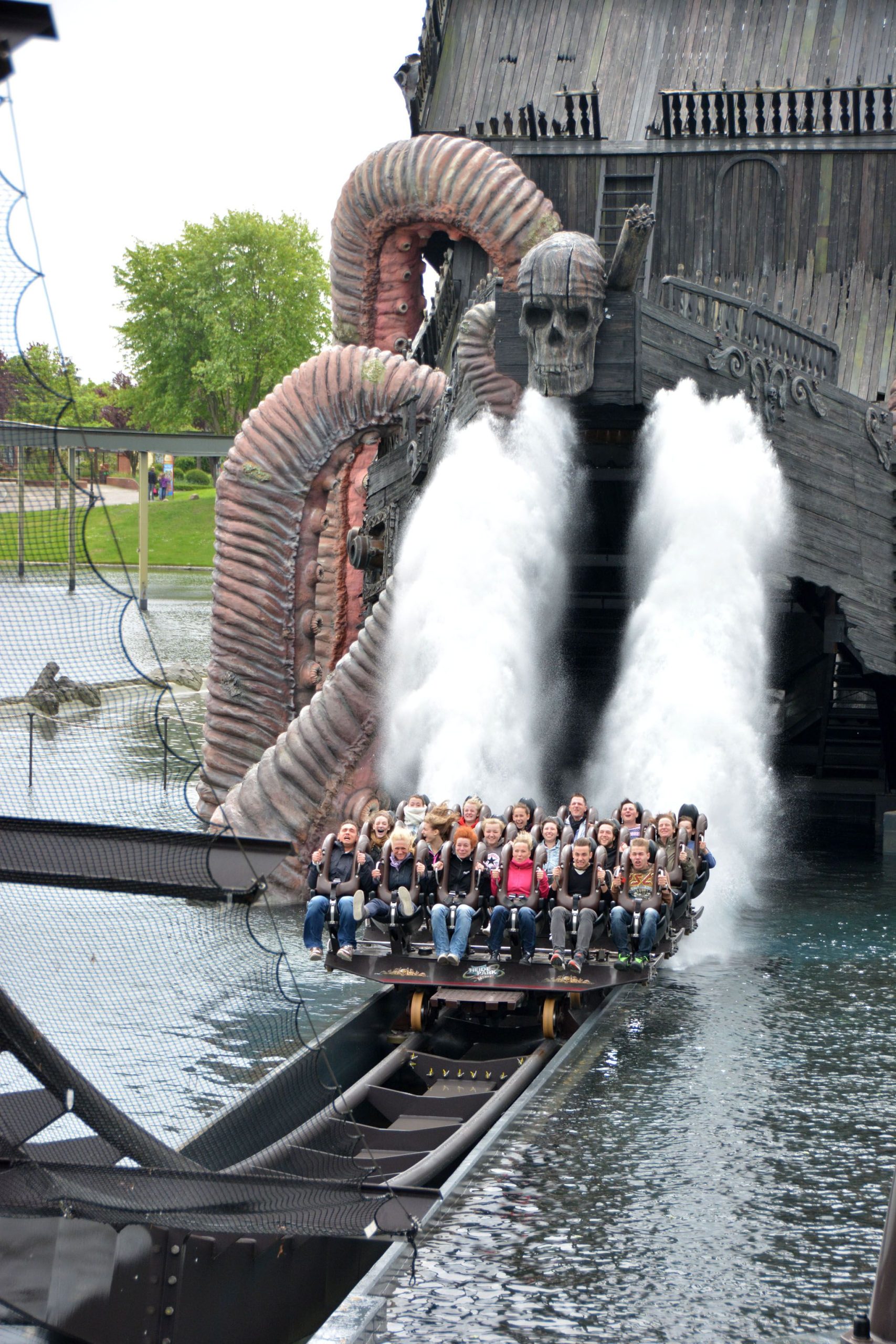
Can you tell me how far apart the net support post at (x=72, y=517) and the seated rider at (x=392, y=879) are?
6.52m

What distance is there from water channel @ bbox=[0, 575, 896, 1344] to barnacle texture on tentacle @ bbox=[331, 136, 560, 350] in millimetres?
11944

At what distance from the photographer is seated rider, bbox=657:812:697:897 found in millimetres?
14133

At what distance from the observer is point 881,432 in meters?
21.0

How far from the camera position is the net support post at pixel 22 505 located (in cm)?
705

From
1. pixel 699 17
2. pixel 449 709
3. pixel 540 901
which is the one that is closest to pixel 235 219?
pixel 699 17

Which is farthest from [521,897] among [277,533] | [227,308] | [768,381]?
[227,308]

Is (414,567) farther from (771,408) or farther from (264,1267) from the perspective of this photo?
(264,1267)

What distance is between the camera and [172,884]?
7.35 meters

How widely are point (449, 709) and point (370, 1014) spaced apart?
599 centimetres

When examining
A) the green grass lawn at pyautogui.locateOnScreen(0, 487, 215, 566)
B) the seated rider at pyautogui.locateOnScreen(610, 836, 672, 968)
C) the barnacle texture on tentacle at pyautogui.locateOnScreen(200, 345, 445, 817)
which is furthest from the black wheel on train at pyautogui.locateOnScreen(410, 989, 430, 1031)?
the green grass lawn at pyautogui.locateOnScreen(0, 487, 215, 566)

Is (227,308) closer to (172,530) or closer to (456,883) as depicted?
(172,530)

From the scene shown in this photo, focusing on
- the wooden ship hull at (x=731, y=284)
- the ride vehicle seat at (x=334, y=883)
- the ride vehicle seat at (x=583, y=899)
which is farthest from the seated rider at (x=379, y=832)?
the wooden ship hull at (x=731, y=284)

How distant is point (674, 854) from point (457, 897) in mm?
2006

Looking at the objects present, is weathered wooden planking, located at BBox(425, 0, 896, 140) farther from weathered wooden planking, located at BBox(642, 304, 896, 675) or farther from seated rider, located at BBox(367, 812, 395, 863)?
seated rider, located at BBox(367, 812, 395, 863)
